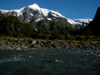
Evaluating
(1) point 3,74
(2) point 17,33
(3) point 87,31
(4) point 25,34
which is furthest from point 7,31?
(1) point 3,74

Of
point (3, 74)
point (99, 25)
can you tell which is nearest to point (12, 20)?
point (3, 74)

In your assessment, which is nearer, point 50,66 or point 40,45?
point 50,66

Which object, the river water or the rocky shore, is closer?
the river water

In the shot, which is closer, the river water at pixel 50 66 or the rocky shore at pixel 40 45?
the river water at pixel 50 66

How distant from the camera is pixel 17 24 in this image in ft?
387

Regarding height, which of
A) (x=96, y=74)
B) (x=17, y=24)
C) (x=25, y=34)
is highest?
(x=17, y=24)

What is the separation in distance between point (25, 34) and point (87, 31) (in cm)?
7257

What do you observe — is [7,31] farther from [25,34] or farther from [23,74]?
[23,74]

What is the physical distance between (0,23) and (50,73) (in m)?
114

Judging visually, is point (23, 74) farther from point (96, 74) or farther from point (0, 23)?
point (0, 23)

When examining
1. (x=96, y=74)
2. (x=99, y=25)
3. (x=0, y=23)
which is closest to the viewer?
(x=96, y=74)

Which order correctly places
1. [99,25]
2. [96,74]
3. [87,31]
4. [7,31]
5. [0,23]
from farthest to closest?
1. [99,25]
2. [87,31]
3. [0,23]
4. [7,31]
5. [96,74]

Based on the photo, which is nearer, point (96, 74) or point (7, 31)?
point (96, 74)

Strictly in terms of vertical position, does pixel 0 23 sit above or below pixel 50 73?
above
